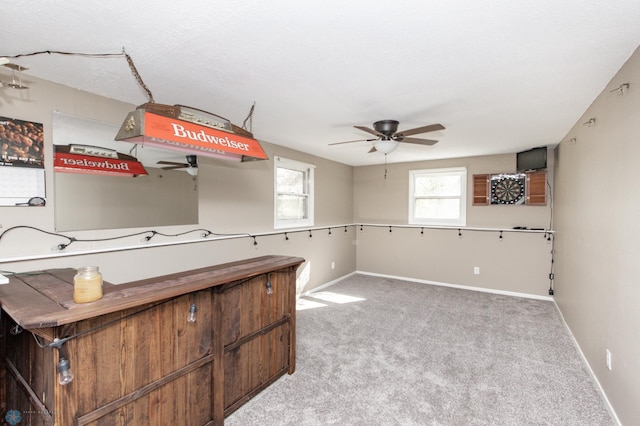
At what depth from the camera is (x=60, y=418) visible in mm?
1363

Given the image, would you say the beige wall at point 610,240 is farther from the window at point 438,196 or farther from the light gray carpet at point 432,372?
the window at point 438,196

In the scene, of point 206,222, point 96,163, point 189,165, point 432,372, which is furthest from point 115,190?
point 432,372

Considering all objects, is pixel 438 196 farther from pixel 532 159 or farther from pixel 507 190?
pixel 532 159

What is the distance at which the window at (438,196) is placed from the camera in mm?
5707

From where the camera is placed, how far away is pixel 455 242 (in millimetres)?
5703

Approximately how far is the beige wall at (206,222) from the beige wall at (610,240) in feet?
11.3

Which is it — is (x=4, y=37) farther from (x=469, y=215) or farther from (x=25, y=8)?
(x=469, y=215)

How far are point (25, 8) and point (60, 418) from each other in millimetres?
1942

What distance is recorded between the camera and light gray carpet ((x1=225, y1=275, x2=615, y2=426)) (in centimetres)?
221

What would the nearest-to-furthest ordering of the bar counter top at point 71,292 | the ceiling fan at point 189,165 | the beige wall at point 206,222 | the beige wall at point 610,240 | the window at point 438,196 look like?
the bar counter top at point 71,292, the beige wall at point 610,240, the beige wall at point 206,222, the ceiling fan at point 189,165, the window at point 438,196

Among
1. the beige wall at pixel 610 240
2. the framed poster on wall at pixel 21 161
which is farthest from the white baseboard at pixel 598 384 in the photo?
the framed poster on wall at pixel 21 161

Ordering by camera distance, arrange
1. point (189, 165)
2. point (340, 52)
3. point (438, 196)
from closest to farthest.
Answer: point (340, 52), point (189, 165), point (438, 196)

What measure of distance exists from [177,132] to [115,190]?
4.89 feet

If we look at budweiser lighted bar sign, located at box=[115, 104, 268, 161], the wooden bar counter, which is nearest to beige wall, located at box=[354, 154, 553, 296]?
the wooden bar counter
